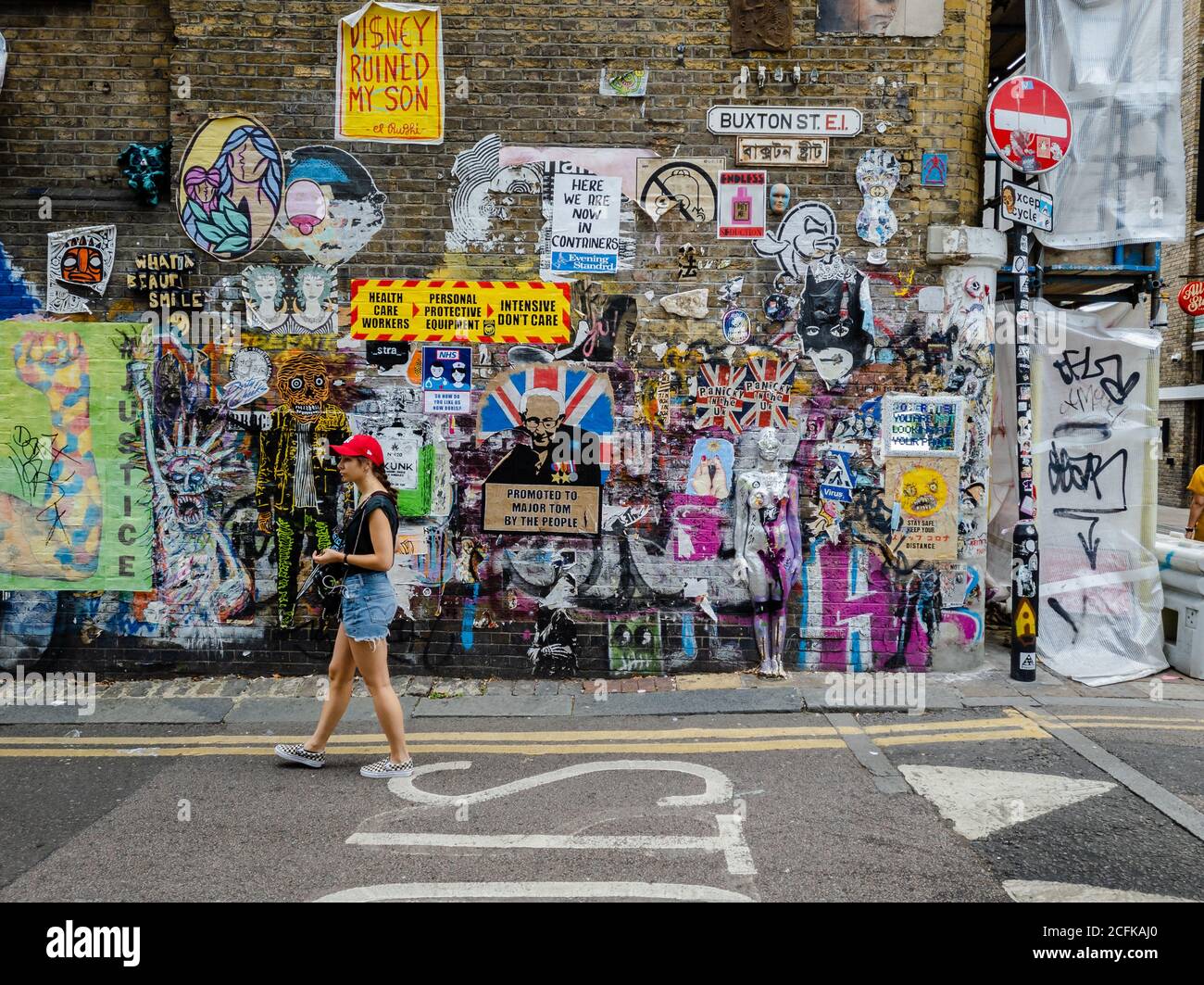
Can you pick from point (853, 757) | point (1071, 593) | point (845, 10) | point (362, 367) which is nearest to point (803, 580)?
point (853, 757)

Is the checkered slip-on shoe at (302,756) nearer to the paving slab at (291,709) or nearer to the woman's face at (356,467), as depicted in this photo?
the paving slab at (291,709)

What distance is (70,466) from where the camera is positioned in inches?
271

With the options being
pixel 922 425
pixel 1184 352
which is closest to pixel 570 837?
pixel 922 425

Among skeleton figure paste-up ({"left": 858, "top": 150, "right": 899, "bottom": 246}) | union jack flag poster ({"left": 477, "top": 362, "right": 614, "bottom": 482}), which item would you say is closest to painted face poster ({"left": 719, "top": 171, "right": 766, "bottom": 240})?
skeleton figure paste-up ({"left": 858, "top": 150, "right": 899, "bottom": 246})

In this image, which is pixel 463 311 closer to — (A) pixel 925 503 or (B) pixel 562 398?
(B) pixel 562 398

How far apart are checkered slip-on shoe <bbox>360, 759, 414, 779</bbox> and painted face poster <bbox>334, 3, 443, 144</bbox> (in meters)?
4.71

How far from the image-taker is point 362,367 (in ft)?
22.3

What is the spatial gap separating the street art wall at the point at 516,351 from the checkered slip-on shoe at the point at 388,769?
1867mm

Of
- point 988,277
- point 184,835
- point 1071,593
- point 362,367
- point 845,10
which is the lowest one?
point 184,835

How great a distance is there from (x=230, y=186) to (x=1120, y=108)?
7234 mm

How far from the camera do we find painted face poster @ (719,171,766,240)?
22.1ft

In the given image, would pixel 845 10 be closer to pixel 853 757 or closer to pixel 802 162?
pixel 802 162

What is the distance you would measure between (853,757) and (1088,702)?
2.26 m

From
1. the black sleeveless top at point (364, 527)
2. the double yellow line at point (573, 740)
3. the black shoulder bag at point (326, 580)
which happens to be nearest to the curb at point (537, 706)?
the double yellow line at point (573, 740)
